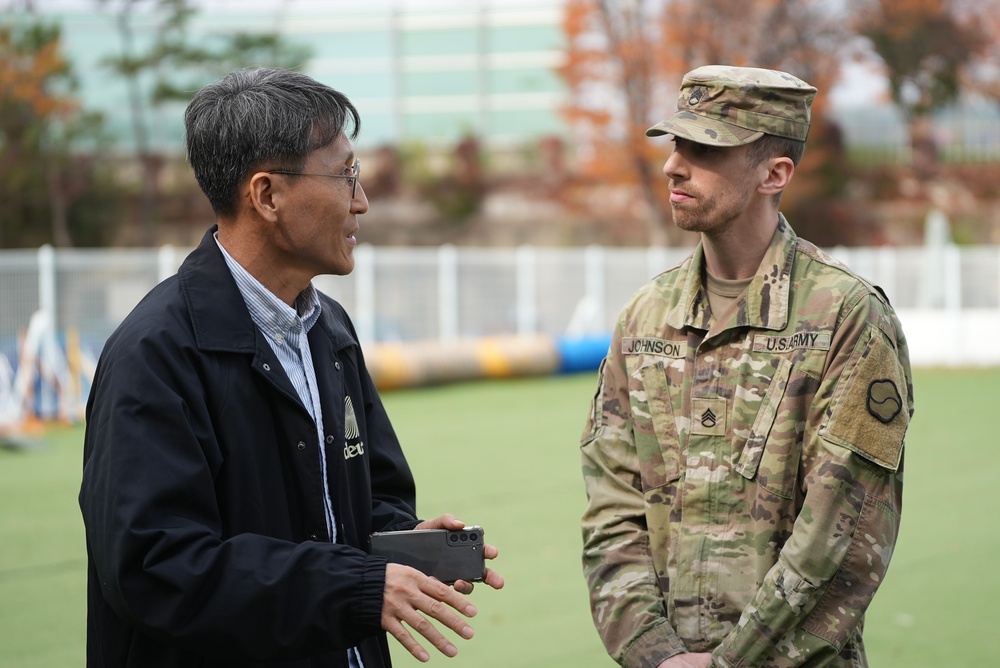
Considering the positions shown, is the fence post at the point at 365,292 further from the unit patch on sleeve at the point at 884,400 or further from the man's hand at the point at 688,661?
the unit patch on sleeve at the point at 884,400

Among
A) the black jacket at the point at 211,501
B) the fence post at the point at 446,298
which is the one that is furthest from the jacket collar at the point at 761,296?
the fence post at the point at 446,298

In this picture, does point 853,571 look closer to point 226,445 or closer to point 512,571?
point 226,445

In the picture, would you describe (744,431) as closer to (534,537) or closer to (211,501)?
(211,501)

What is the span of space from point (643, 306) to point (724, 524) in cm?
60

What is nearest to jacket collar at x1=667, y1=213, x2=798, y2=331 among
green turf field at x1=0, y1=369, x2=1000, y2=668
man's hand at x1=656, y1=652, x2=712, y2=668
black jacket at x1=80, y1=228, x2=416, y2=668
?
man's hand at x1=656, y1=652, x2=712, y2=668

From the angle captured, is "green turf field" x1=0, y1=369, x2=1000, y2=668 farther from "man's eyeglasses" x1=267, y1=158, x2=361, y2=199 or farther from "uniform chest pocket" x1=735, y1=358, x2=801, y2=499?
"man's eyeglasses" x1=267, y1=158, x2=361, y2=199

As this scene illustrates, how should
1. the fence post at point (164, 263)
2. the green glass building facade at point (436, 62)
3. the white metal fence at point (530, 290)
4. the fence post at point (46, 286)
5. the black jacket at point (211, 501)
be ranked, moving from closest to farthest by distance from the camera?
the black jacket at point (211, 501)
the fence post at point (46, 286)
the fence post at point (164, 263)
the white metal fence at point (530, 290)
the green glass building facade at point (436, 62)

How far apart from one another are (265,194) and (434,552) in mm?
827

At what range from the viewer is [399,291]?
2003 centimetres

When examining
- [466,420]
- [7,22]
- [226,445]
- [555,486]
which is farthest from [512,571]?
[7,22]

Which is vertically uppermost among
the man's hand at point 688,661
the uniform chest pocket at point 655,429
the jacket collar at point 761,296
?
the jacket collar at point 761,296

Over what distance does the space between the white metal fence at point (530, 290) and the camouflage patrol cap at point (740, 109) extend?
14.3m

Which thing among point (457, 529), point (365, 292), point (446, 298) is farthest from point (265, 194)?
point (446, 298)

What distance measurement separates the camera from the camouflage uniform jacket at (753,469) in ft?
8.38
